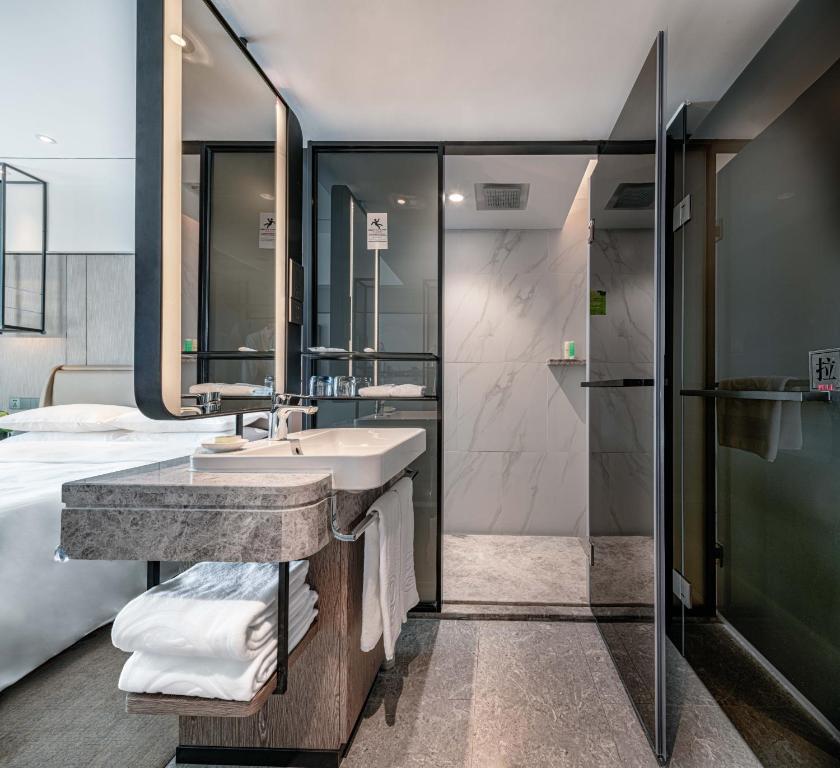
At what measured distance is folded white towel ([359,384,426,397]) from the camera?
2420mm

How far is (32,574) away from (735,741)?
2.52 metres

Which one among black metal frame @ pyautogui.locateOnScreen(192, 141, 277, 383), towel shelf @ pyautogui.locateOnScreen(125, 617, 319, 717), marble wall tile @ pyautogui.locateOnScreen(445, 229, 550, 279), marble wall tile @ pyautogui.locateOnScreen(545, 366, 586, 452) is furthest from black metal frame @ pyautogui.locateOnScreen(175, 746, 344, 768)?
marble wall tile @ pyautogui.locateOnScreen(445, 229, 550, 279)

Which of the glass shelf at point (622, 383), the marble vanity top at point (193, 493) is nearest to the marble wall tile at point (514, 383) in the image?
the glass shelf at point (622, 383)

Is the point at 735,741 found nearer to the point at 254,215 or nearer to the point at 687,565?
the point at 687,565

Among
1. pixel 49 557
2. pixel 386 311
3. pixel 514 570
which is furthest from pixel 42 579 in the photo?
pixel 514 570

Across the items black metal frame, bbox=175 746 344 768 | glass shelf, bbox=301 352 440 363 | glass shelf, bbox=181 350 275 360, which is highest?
glass shelf, bbox=301 352 440 363

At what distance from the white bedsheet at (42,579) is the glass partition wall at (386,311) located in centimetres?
115

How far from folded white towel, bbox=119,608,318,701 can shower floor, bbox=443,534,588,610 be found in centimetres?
160

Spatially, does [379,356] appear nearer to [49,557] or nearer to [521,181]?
[521,181]

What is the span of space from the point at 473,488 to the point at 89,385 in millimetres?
2698

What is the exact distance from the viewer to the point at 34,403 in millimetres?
3137

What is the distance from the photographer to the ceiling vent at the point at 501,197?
2.89m

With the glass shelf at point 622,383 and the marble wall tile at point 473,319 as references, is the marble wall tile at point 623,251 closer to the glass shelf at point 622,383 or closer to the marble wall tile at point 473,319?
the glass shelf at point 622,383

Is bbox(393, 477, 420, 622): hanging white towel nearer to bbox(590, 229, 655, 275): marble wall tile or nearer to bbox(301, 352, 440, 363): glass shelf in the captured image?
bbox(301, 352, 440, 363): glass shelf
